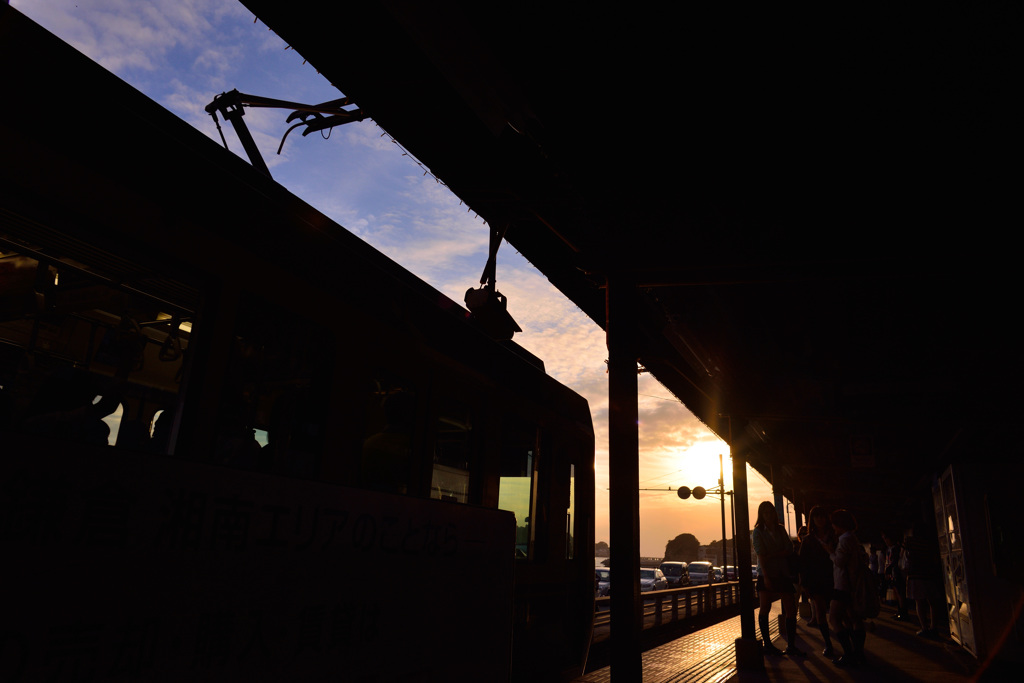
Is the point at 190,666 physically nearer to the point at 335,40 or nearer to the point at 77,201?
the point at 77,201

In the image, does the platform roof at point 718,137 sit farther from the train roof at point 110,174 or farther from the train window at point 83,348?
the train window at point 83,348

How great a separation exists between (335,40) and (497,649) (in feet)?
11.8

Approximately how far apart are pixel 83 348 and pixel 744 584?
816 centimetres

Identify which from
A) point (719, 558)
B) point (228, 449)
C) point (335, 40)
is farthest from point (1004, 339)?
point (719, 558)

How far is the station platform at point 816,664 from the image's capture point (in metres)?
7.01

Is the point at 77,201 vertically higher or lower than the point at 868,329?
lower

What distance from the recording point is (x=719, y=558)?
11575cm

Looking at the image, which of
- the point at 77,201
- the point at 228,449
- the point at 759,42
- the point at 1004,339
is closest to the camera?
the point at 77,201

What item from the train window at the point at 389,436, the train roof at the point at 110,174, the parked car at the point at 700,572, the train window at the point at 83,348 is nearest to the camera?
the train roof at the point at 110,174

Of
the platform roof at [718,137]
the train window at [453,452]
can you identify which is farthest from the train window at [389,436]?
the platform roof at [718,137]

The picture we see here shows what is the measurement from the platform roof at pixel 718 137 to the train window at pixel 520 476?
1377mm

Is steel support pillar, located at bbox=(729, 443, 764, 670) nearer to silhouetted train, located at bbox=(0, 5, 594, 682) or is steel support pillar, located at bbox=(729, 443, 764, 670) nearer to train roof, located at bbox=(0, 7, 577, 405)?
silhouetted train, located at bbox=(0, 5, 594, 682)

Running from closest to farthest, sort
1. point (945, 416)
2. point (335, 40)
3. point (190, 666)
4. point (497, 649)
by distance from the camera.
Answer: point (190, 666), point (497, 649), point (335, 40), point (945, 416)

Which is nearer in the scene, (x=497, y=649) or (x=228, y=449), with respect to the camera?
(x=497, y=649)
